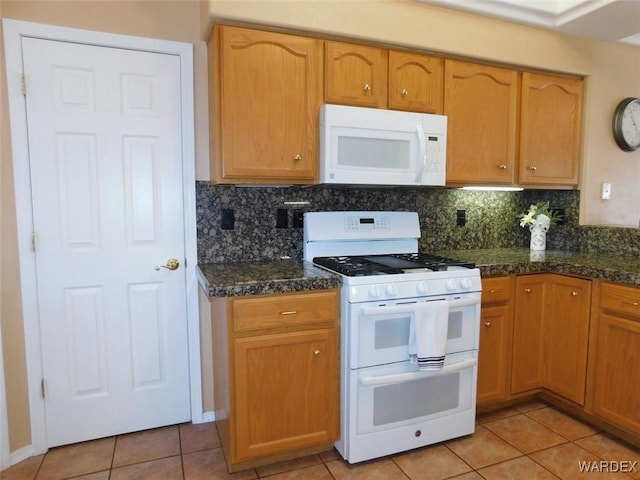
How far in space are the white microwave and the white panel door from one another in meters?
0.83

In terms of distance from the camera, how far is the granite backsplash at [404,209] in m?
2.31

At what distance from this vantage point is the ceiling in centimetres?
227

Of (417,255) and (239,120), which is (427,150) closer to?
(417,255)

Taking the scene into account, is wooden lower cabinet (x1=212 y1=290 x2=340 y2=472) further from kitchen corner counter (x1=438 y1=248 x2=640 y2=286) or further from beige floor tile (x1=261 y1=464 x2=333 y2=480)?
kitchen corner counter (x1=438 y1=248 x2=640 y2=286)

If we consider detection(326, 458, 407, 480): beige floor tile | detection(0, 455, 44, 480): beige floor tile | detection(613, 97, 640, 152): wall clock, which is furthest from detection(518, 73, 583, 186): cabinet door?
detection(0, 455, 44, 480): beige floor tile

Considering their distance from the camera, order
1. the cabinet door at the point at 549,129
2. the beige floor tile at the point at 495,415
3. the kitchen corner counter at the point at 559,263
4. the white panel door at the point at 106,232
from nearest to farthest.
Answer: the white panel door at the point at 106,232
the kitchen corner counter at the point at 559,263
the beige floor tile at the point at 495,415
the cabinet door at the point at 549,129

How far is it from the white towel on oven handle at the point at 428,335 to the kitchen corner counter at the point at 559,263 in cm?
48

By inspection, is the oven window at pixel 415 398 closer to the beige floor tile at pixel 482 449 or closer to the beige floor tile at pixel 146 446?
the beige floor tile at pixel 482 449

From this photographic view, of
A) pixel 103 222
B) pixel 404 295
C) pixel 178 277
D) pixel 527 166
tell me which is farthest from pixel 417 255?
pixel 103 222

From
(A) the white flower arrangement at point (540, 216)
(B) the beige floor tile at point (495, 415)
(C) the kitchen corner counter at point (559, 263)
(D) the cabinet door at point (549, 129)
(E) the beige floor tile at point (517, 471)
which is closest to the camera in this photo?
(E) the beige floor tile at point (517, 471)

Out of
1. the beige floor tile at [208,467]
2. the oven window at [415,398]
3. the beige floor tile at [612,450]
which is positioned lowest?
the beige floor tile at [208,467]

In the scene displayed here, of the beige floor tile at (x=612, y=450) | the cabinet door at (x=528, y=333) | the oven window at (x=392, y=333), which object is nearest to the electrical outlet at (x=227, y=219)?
the oven window at (x=392, y=333)

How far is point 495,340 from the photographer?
2.35m

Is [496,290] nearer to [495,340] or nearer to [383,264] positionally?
[495,340]
